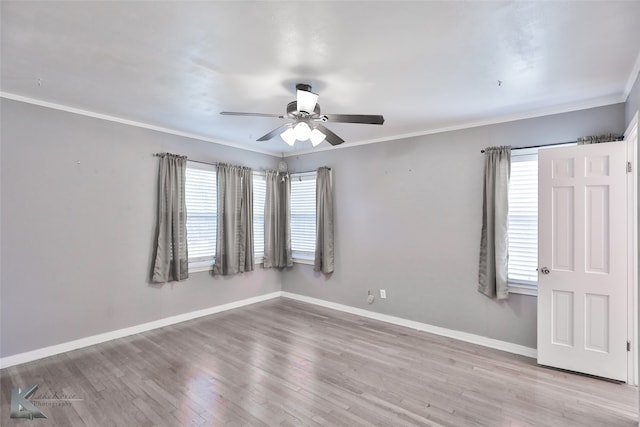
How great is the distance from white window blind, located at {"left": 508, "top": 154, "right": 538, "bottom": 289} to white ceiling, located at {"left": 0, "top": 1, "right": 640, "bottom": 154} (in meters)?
0.60

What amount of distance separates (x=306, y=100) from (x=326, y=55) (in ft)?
1.25

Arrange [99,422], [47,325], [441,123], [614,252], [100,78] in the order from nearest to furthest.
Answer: [99,422] < [100,78] < [614,252] < [47,325] < [441,123]

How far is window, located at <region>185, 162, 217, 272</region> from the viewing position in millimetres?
4609

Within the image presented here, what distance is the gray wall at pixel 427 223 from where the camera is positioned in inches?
140

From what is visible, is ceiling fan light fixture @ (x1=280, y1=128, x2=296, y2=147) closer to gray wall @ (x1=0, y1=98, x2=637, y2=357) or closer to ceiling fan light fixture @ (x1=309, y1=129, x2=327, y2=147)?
ceiling fan light fixture @ (x1=309, y1=129, x2=327, y2=147)

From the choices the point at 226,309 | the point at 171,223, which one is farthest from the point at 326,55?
the point at 226,309

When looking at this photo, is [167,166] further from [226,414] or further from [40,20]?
[226,414]

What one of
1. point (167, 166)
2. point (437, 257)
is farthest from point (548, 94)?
point (167, 166)

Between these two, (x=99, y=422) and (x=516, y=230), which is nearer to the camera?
(x=99, y=422)

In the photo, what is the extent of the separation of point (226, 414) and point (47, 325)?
7.75 ft

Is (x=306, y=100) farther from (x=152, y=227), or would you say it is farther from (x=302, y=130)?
(x=152, y=227)

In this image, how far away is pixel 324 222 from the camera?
5.18 m

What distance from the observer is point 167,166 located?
4.24 metres

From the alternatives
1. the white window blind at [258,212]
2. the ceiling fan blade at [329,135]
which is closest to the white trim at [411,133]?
the white window blind at [258,212]
